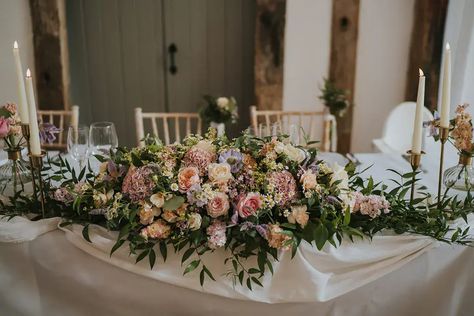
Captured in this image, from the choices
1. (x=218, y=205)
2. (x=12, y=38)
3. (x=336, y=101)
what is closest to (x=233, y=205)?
(x=218, y=205)

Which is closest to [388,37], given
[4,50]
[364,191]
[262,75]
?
[262,75]

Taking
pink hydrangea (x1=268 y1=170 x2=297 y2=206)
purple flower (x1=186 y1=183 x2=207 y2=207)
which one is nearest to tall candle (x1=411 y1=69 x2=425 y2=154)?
pink hydrangea (x1=268 y1=170 x2=297 y2=206)

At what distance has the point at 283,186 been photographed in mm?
1095

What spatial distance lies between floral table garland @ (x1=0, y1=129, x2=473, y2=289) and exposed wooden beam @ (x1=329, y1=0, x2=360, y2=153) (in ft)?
7.72

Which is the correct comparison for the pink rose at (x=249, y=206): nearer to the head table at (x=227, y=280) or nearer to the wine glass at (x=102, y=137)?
the head table at (x=227, y=280)

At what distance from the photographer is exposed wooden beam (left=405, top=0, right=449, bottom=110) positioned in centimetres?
321

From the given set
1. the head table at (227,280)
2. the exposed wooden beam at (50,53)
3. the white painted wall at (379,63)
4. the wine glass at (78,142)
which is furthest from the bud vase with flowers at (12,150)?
the white painted wall at (379,63)

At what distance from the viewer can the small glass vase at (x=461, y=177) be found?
1388 millimetres

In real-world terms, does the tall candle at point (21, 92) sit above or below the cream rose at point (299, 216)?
above

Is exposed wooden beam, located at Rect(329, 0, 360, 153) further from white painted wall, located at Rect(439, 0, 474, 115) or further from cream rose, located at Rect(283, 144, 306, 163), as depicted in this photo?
cream rose, located at Rect(283, 144, 306, 163)

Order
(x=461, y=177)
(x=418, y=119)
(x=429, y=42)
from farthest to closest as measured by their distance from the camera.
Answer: (x=429, y=42), (x=461, y=177), (x=418, y=119)

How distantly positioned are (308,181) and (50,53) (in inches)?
112

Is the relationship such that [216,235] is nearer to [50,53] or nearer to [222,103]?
[222,103]

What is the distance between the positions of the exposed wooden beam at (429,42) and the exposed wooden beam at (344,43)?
0.42 metres
